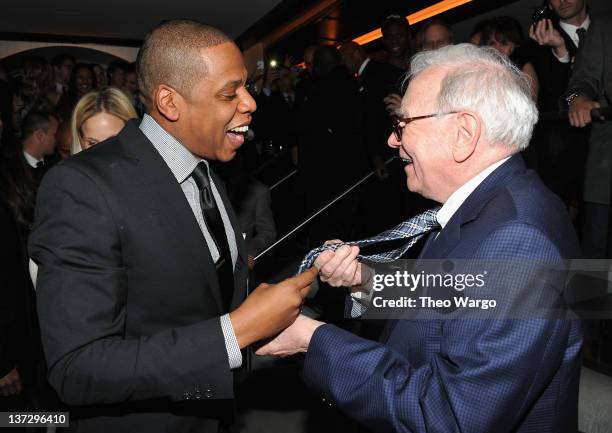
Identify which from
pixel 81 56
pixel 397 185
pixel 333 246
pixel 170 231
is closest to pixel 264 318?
pixel 170 231

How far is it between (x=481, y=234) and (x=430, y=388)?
16.2 inches

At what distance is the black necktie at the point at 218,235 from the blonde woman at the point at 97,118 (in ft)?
4.20

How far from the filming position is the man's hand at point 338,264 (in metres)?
1.73

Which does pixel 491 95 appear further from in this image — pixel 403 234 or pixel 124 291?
pixel 124 291

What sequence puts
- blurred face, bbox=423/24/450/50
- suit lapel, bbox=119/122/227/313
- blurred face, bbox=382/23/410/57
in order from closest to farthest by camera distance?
suit lapel, bbox=119/122/227/313
blurred face, bbox=423/24/450/50
blurred face, bbox=382/23/410/57

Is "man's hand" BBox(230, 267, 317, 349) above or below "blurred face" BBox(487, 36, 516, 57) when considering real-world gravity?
below

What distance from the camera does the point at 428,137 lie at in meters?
1.54

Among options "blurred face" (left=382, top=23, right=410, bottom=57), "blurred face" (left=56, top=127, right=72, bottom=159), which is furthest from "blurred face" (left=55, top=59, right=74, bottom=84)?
"blurred face" (left=382, top=23, right=410, bottom=57)

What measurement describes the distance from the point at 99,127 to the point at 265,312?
6.07 feet

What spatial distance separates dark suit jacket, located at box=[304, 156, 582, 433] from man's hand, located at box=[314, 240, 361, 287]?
348 mm

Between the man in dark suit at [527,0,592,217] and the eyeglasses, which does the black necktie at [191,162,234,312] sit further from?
the man in dark suit at [527,0,592,217]

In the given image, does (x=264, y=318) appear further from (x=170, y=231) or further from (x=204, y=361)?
(x=170, y=231)

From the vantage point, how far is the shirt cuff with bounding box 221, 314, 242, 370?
1.25m

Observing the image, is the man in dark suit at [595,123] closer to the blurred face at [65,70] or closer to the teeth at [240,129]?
the teeth at [240,129]
